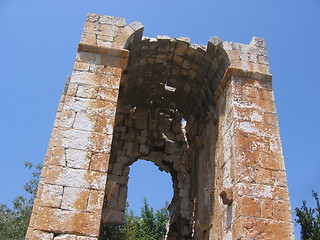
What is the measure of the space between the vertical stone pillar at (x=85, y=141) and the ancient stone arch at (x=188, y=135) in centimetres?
1

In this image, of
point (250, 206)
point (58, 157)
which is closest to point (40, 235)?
point (58, 157)

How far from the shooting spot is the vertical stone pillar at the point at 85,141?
426 cm

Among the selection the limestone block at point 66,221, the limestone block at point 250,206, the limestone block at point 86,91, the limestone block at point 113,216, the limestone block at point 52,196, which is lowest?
the limestone block at point 66,221

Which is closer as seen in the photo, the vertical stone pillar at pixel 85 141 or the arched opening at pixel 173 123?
the vertical stone pillar at pixel 85 141

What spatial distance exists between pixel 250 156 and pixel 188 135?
406cm

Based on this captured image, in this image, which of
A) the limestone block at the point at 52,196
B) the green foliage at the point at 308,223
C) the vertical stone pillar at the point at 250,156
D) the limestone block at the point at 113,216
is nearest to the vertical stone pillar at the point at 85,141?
the limestone block at the point at 52,196

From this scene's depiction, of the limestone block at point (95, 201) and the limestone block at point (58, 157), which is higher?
the limestone block at point (58, 157)

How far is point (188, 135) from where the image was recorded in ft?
30.0

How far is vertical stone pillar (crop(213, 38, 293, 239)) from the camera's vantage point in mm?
4633

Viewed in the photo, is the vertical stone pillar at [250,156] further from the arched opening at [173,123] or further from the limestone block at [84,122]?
the limestone block at [84,122]

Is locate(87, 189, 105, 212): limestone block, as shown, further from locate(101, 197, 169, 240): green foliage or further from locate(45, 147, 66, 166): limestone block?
locate(101, 197, 169, 240): green foliage

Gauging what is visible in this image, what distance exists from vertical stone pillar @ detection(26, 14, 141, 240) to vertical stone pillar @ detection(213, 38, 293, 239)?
1815 mm

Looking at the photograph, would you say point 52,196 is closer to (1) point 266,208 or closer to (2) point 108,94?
(2) point 108,94

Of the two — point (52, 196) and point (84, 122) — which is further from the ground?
point (84, 122)
